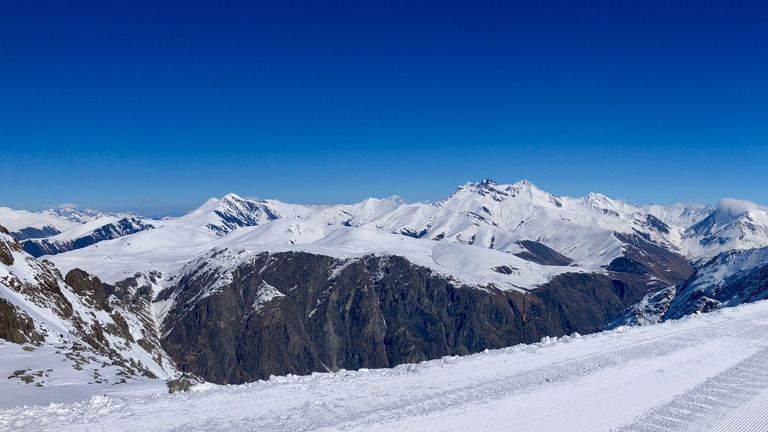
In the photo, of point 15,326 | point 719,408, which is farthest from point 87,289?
point 719,408

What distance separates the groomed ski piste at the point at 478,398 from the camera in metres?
15.9

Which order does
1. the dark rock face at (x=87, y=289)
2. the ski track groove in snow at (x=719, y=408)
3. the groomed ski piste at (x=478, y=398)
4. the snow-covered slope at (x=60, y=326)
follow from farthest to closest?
the dark rock face at (x=87, y=289)
the snow-covered slope at (x=60, y=326)
the ski track groove in snow at (x=719, y=408)
the groomed ski piste at (x=478, y=398)

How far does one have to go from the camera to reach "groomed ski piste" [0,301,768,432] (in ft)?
52.0

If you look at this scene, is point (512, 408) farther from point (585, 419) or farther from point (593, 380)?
point (593, 380)

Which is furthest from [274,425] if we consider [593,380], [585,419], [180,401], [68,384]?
[68,384]

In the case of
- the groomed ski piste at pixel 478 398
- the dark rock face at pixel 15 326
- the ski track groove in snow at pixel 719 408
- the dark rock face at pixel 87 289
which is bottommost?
the ski track groove in snow at pixel 719 408

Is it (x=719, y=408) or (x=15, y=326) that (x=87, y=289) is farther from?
(x=719, y=408)

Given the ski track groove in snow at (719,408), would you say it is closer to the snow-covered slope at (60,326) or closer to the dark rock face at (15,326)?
the snow-covered slope at (60,326)

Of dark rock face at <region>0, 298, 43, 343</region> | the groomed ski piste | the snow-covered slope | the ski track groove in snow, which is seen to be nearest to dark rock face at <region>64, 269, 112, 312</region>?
the snow-covered slope

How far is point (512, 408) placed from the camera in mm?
17484

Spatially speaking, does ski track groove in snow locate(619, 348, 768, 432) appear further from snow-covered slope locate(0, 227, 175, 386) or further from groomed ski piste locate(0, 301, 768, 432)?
snow-covered slope locate(0, 227, 175, 386)

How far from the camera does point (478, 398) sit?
59.9ft

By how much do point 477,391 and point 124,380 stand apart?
2116cm

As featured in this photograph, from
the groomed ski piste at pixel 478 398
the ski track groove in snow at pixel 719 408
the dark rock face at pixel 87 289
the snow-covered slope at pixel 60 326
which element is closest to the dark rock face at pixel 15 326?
the snow-covered slope at pixel 60 326
